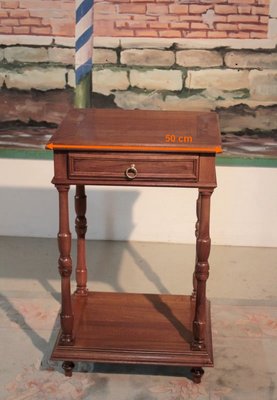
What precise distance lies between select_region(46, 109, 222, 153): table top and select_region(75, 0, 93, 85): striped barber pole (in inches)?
44.6

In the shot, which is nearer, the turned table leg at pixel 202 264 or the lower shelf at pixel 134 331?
the turned table leg at pixel 202 264

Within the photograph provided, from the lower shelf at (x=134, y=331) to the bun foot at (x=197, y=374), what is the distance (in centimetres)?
6

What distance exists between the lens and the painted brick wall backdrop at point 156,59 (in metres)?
3.94

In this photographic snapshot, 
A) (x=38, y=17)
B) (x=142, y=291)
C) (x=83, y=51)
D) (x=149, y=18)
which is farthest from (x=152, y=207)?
(x=38, y=17)

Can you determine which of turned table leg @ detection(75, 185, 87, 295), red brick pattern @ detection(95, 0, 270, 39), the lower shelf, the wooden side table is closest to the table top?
the wooden side table

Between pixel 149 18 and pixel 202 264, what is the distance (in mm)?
1868

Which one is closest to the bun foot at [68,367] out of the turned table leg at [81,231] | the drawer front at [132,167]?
the turned table leg at [81,231]

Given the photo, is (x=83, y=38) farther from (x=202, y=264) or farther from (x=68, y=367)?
(x=68, y=367)

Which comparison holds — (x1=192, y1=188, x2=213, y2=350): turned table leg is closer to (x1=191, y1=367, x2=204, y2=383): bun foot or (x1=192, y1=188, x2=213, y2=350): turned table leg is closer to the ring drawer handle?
(x1=191, y1=367, x2=204, y2=383): bun foot

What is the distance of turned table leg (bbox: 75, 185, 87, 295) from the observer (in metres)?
3.17

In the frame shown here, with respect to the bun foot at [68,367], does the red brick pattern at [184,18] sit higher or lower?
higher

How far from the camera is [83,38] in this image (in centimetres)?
401

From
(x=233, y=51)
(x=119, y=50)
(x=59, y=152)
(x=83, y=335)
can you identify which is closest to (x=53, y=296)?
(x=83, y=335)

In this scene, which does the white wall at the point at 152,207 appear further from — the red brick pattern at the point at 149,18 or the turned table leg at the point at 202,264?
the turned table leg at the point at 202,264
